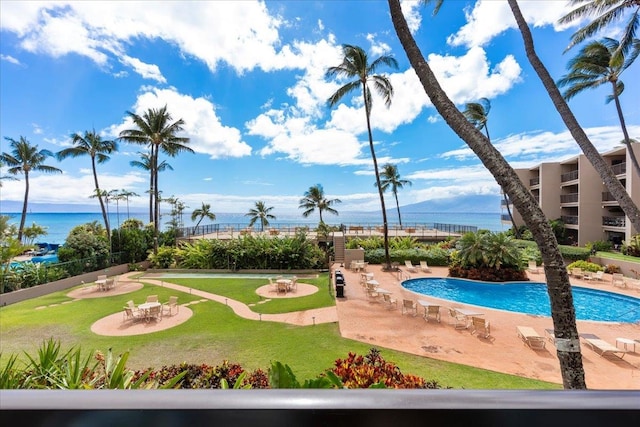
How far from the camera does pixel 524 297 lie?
46.4 feet

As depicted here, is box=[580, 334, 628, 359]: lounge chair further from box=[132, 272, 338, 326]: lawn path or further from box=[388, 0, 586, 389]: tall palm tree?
box=[132, 272, 338, 326]: lawn path

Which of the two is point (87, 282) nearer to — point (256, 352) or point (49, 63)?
point (49, 63)

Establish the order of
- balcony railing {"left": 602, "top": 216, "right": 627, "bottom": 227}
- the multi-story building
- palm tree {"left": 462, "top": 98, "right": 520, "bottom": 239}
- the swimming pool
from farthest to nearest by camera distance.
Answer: palm tree {"left": 462, "top": 98, "right": 520, "bottom": 239}, balcony railing {"left": 602, "top": 216, "right": 627, "bottom": 227}, the multi-story building, the swimming pool

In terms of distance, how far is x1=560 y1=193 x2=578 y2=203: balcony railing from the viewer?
28.0m

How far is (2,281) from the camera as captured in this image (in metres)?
13.4

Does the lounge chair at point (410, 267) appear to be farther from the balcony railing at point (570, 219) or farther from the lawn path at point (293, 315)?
the balcony railing at point (570, 219)

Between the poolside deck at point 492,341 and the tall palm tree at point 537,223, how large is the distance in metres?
3.94

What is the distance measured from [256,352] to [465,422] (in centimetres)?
817

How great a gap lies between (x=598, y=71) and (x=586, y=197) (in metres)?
14.6

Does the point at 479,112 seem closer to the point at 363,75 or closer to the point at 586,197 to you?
the point at 586,197

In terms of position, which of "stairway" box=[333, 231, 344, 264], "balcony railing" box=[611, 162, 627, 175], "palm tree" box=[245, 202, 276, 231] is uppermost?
"balcony railing" box=[611, 162, 627, 175]

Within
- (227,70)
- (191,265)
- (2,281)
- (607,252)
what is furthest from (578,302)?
(2,281)

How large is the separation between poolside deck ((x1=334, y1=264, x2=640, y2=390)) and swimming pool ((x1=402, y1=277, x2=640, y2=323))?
2.01m

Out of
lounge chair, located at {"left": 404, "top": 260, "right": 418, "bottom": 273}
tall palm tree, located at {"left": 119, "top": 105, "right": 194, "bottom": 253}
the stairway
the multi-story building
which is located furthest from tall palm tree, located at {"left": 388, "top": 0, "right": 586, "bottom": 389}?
the multi-story building
